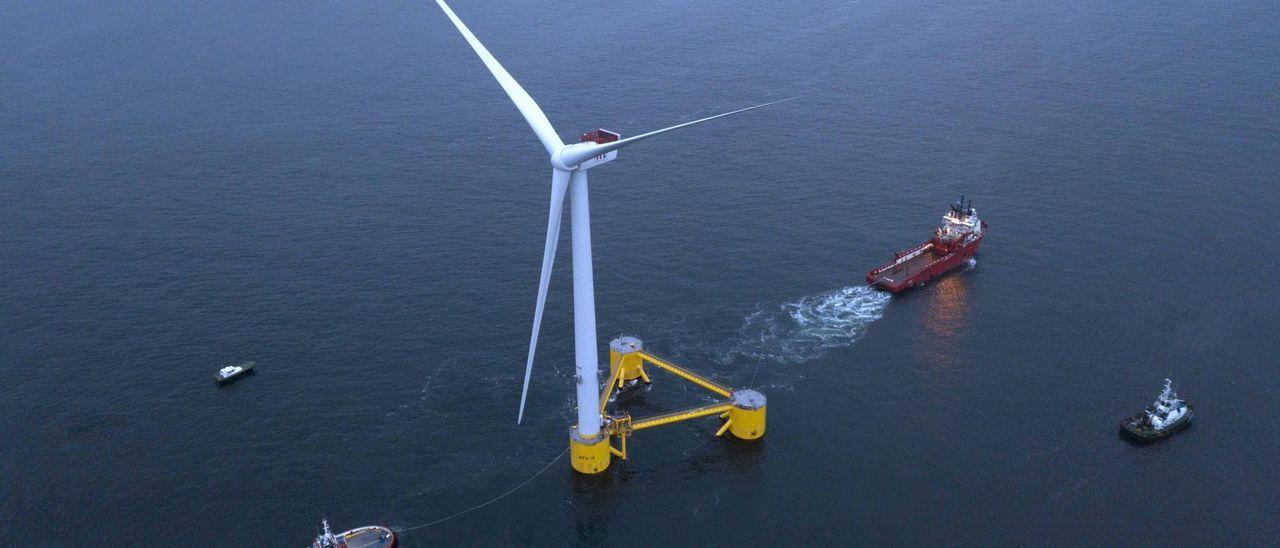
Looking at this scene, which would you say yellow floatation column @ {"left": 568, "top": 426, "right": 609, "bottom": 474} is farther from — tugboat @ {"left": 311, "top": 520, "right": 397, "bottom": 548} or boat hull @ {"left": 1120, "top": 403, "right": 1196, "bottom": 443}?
boat hull @ {"left": 1120, "top": 403, "right": 1196, "bottom": 443}

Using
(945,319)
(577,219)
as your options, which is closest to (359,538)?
(577,219)

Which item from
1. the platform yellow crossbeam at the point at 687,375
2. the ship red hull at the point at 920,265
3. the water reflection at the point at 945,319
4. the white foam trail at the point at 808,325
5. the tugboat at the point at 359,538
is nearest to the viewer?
the tugboat at the point at 359,538

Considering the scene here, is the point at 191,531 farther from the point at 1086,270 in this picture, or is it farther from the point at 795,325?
the point at 1086,270

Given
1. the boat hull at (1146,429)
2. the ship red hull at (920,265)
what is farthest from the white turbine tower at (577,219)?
the ship red hull at (920,265)

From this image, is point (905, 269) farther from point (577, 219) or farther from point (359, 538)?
point (359, 538)

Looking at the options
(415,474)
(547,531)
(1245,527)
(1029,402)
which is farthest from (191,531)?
(1245,527)

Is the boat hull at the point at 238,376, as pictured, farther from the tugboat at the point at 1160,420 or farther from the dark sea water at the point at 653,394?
the tugboat at the point at 1160,420
